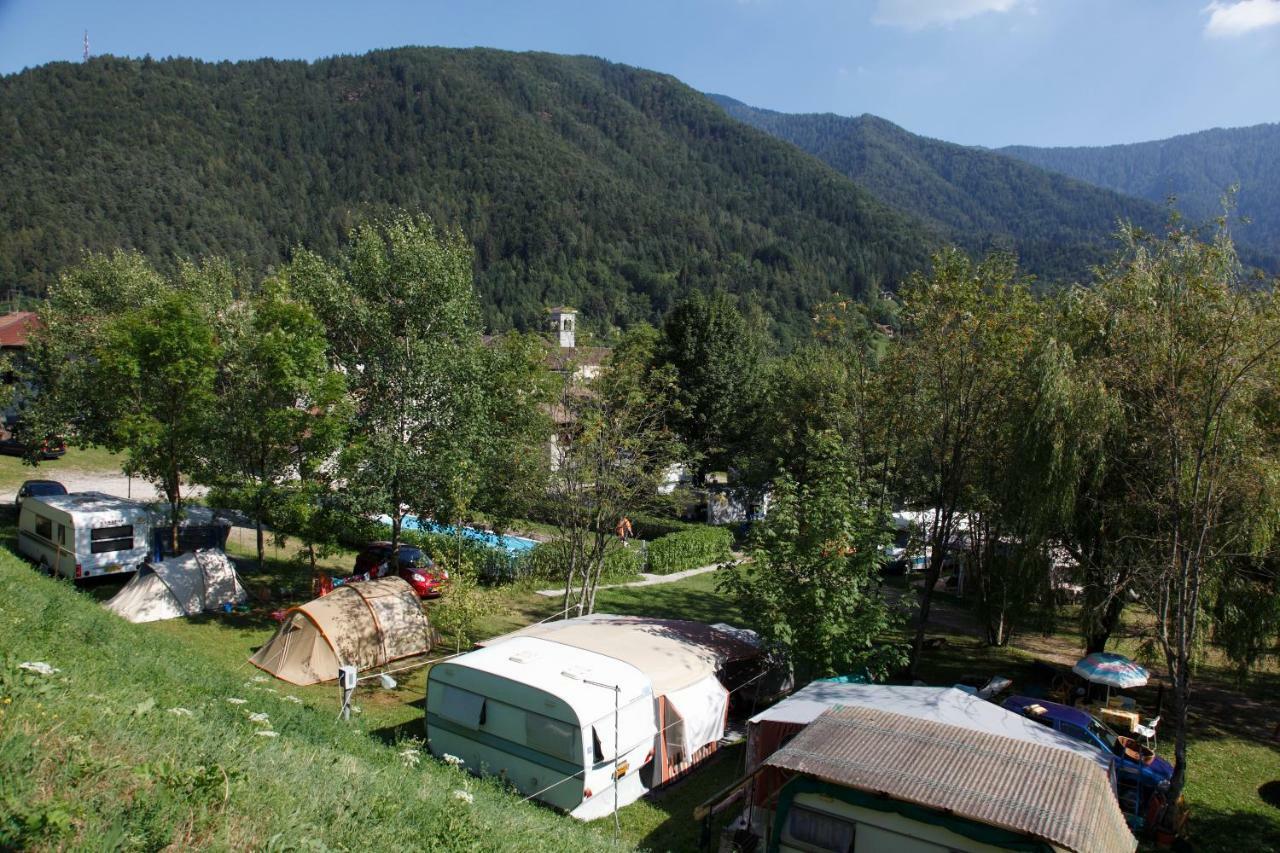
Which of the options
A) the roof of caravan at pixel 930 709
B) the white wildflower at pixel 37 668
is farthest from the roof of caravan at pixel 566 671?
the white wildflower at pixel 37 668

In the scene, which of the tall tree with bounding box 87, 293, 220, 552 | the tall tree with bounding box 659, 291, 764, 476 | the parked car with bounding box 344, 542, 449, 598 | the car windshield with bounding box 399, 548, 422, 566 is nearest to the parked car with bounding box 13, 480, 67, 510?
the tall tree with bounding box 87, 293, 220, 552

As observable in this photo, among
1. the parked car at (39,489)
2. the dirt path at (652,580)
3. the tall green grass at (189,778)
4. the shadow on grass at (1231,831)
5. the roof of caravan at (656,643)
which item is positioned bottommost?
the dirt path at (652,580)

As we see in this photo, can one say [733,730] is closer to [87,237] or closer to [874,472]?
[874,472]

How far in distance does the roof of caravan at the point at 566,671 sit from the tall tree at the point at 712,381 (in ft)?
78.4

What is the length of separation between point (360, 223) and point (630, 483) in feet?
30.7

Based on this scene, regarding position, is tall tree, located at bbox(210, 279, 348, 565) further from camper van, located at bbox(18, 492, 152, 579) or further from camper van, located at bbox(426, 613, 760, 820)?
camper van, located at bbox(426, 613, 760, 820)

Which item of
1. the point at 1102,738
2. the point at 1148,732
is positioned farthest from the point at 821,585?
the point at 1148,732

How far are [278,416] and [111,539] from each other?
642 centimetres

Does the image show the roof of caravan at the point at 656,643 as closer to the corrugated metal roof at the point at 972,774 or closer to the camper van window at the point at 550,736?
the camper van window at the point at 550,736

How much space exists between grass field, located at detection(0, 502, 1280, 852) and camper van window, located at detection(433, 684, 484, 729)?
34.4 inches

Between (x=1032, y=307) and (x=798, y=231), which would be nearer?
(x=1032, y=307)

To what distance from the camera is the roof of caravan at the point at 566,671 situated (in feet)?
33.2

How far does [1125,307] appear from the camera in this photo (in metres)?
14.5

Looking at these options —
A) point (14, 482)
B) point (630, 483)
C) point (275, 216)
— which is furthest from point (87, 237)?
point (630, 483)
